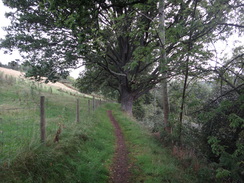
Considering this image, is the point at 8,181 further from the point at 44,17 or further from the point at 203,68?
the point at 44,17

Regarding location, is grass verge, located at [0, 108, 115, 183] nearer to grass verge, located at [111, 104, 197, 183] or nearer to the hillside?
the hillside

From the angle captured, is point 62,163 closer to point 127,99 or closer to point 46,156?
point 46,156

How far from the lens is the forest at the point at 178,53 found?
436cm

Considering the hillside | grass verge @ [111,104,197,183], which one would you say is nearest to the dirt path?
the hillside

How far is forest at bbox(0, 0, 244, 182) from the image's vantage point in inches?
172

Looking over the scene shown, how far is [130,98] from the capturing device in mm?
17906

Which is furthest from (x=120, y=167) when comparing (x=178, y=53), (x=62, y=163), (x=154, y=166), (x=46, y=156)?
(x=178, y=53)

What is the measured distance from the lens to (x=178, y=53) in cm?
675

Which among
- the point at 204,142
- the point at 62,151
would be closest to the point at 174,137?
the point at 204,142

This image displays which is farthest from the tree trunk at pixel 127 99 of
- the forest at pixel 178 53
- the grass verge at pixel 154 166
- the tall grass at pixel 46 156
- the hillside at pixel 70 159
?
the tall grass at pixel 46 156

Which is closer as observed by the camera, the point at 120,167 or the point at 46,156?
the point at 46,156

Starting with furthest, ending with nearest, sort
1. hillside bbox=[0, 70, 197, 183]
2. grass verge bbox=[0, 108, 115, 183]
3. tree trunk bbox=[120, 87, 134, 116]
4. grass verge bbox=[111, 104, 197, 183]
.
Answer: tree trunk bbox=[120, 87, 134, 116] < grass verge bbox=[111, 104, 197, 183] < hillside bbox=[0, 70, 197, 183] < grass verge bbox=[0, 108, 115, 183]

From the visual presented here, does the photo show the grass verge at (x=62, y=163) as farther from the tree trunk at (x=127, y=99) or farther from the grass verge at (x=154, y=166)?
the tree trunk at (x=127, y=99)

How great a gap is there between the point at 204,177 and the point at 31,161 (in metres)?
4.68
